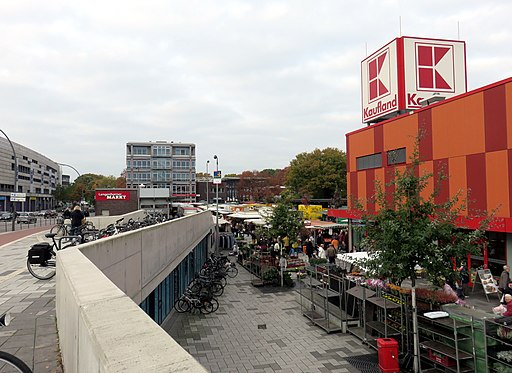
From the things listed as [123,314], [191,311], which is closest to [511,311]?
[123,314]

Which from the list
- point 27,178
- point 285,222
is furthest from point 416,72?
point 27,178

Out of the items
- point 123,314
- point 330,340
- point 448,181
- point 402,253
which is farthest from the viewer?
point 448,181

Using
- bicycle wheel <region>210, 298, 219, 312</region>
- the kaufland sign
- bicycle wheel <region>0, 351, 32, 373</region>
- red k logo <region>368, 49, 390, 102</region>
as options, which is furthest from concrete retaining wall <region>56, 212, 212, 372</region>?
red k logo <region>368, 49, 390, 102</region>

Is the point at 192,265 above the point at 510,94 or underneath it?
underneath

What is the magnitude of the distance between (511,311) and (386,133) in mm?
14574

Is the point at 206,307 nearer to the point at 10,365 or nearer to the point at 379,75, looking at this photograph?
the point at 10,365

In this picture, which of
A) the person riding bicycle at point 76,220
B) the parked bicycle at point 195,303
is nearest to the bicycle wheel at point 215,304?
the parked bicycle at point 195,303

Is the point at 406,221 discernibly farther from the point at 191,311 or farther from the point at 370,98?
the point at 370,98

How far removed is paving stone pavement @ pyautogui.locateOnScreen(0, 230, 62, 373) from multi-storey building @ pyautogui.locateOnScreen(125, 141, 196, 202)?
71431 millimetres

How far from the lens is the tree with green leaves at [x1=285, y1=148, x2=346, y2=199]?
194ft

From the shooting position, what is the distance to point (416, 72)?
906 inches

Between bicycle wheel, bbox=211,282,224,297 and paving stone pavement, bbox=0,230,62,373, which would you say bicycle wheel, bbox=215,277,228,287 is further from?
paving stone pavement, bbox=0,230,62,373

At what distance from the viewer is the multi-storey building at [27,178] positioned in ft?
256

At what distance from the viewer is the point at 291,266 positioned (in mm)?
21469
